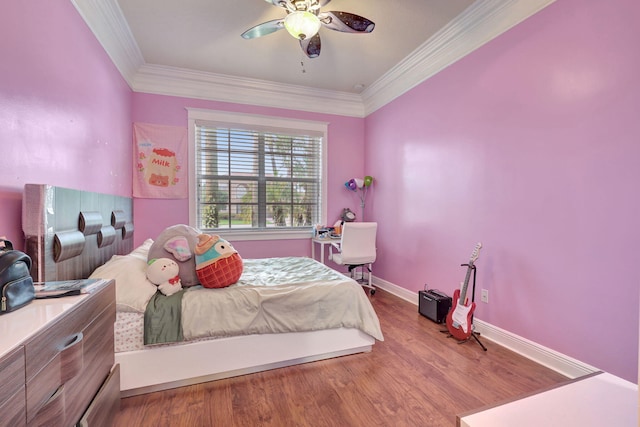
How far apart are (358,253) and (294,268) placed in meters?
1.09

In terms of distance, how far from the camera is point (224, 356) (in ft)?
5.99

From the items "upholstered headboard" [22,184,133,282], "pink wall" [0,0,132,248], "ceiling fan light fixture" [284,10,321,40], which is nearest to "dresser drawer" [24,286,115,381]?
"upholstered headboard" [22,184,133,282]

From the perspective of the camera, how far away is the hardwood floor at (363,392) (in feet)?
4.95

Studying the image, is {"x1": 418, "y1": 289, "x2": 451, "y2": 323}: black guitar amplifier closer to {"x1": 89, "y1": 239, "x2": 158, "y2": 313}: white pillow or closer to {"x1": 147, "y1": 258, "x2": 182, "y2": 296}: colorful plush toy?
{"x1": 147, "y1": 258, "x2": 182, "y2": 296}: colorful plush toy

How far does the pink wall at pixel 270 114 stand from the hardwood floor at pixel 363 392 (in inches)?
82.1

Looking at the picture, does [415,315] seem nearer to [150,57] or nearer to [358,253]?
[358,253]

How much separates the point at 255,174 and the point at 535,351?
343 cm

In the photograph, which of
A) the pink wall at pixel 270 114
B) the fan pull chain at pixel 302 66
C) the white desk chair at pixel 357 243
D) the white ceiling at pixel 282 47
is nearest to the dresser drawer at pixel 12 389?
the white ceiling at pixel 282 47

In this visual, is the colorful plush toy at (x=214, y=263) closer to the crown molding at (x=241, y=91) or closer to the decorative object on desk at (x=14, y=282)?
the decorative object on desk at (x=14, y=282)

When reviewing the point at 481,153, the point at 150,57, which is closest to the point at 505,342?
the point at 481,153

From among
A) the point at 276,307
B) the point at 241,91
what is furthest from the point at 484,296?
the point at 241,91

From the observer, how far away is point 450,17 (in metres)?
2.45

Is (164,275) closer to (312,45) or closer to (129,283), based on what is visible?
(129,283)

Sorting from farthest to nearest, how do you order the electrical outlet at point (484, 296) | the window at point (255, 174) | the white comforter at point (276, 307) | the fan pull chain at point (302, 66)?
the window at point (255, 174)
the fan pull chain at point (302, 66)
the electrical outlet at point (484, 296)
the white comforter at point (276, 307)
